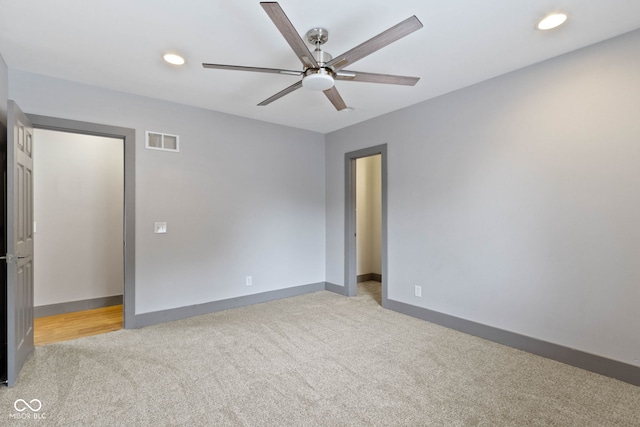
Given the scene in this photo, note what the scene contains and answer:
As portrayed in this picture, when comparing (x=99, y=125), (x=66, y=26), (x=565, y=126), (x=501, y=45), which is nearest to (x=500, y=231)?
(x=565, y=126)

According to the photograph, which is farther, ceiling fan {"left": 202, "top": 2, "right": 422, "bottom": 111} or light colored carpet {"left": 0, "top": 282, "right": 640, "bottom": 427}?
light colored carpet {"left": 0, "top": 282, "right": 640, "bottom": 427}

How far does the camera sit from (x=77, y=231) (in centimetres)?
417

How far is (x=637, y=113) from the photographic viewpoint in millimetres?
2311

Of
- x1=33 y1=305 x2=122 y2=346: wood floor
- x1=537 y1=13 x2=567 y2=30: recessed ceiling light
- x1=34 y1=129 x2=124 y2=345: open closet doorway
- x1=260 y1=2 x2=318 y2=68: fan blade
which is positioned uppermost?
x1=537 y1=13 x2=567 y2=30: recessed ceiling light

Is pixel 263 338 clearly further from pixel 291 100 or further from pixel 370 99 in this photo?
pixel 370 99

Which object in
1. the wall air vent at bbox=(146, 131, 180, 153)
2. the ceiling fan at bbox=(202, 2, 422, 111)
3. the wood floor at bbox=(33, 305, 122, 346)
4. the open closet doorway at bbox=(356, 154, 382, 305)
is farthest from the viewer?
the open closet doorway at bbox=(356, 154, 382, 305)

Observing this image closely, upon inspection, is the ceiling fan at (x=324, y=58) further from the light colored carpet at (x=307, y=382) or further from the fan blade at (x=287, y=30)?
the light colored carpet at (x=307, y=382)

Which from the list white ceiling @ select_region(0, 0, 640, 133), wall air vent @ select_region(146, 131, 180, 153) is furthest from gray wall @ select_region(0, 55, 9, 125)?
wall air vent @ select_region(146, 131, 180, 153)

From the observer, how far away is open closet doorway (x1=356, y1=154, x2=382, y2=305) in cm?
578

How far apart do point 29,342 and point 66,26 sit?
2.58 metres

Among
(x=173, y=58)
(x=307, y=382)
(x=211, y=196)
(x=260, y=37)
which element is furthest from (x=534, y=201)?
(x=211, y=196)

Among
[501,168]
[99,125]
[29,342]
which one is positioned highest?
[99,125]

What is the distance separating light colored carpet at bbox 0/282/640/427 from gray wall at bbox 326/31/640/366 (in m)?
0.42

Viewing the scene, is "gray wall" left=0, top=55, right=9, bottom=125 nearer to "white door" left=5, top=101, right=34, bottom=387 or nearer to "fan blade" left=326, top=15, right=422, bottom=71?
"white door" left=5, top=101, right=34, bottom=387
